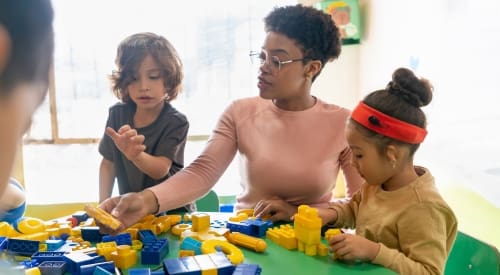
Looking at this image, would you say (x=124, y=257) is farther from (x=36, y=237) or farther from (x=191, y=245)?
(x=36, y=237)

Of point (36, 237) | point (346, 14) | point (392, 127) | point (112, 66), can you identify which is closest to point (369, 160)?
point (392, 127)

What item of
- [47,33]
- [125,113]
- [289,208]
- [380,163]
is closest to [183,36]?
[125,113]

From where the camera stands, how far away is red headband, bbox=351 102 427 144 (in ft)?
3.14

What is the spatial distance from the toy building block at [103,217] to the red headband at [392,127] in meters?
0.57

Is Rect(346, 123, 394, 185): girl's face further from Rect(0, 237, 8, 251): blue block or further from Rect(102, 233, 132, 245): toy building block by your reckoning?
Rect(0, 237, 8, 251): blue block

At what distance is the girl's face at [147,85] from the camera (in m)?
1.42

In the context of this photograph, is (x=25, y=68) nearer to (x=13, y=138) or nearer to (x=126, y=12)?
(x=13, y=138)

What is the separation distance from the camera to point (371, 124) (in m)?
0.98

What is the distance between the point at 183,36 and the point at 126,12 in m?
0.34

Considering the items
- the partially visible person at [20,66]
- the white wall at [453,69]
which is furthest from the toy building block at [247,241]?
the white wall at [453,69]

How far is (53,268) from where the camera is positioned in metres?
0.81

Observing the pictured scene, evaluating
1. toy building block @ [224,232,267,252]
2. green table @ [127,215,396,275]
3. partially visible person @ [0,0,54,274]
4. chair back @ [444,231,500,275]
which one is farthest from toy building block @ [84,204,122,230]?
chair back @ [444,231,500,275]

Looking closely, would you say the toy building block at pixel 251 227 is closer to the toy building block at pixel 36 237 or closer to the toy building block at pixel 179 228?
the toy building block at pixel 179 228

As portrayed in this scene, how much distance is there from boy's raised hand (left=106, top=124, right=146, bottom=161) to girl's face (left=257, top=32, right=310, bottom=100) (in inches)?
15.3
